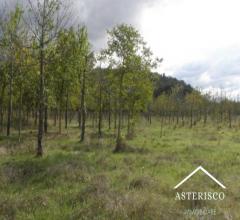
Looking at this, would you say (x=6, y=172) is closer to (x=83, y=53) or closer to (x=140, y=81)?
(x=140, y=81)

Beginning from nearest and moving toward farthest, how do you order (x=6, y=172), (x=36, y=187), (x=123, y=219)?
(x=123, y=219) < (x=36, y=187) < (x=6, y=172)

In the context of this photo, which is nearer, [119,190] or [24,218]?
[24,218]

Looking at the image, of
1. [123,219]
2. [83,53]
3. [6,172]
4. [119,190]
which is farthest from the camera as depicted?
[83,53]

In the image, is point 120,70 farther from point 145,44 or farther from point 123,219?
point 123,219

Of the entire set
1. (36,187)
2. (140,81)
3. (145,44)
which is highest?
(145,44)

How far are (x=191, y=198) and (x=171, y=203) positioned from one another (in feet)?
2.83

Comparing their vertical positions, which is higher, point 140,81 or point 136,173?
point 140,81

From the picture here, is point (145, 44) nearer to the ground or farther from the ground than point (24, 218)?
farther from the ground

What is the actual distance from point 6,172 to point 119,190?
532 cm

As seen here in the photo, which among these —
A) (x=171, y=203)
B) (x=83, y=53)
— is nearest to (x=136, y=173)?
(x=171, y=203)

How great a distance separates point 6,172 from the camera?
1338 cm

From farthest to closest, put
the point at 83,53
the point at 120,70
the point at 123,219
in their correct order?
the point at 83,53
the point at 120,70
the point at 123,219

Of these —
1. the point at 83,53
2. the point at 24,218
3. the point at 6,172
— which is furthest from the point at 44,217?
the point at 83,53

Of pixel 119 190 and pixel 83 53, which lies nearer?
pixel 119 190
